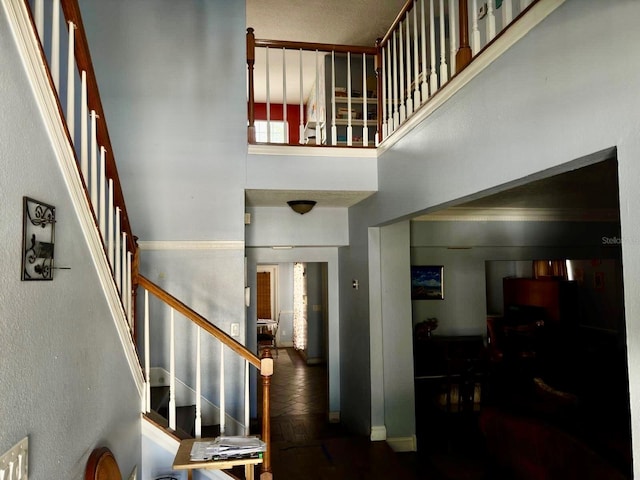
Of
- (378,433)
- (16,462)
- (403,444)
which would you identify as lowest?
(403,444)

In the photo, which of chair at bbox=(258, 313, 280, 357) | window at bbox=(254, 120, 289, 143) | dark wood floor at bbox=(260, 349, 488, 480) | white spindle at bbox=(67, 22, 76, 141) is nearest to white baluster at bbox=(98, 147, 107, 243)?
white spindle at bbox=(67, 22, 76, 141)

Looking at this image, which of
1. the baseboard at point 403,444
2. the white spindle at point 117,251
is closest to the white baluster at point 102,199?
the white spindle at point 117,251

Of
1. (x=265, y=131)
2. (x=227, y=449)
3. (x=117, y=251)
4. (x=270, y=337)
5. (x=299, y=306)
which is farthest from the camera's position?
(x=299, y=306)

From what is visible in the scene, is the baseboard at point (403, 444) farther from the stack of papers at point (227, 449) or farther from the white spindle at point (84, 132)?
the white spindle at point (84, 132)

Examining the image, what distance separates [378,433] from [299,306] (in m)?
6.12

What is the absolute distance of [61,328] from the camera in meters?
1.46

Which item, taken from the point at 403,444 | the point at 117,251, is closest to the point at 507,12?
the point at 117,251

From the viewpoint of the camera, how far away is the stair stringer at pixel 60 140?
3.89 ft

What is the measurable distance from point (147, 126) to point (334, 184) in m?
1.63

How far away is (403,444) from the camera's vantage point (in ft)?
13.3

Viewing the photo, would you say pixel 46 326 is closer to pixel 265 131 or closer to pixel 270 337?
pixel 265 131

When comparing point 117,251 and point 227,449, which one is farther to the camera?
point 227,449

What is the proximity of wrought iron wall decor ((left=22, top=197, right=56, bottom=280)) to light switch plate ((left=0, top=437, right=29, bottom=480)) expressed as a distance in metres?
0.47

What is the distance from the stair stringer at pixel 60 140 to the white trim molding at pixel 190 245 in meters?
1.44
